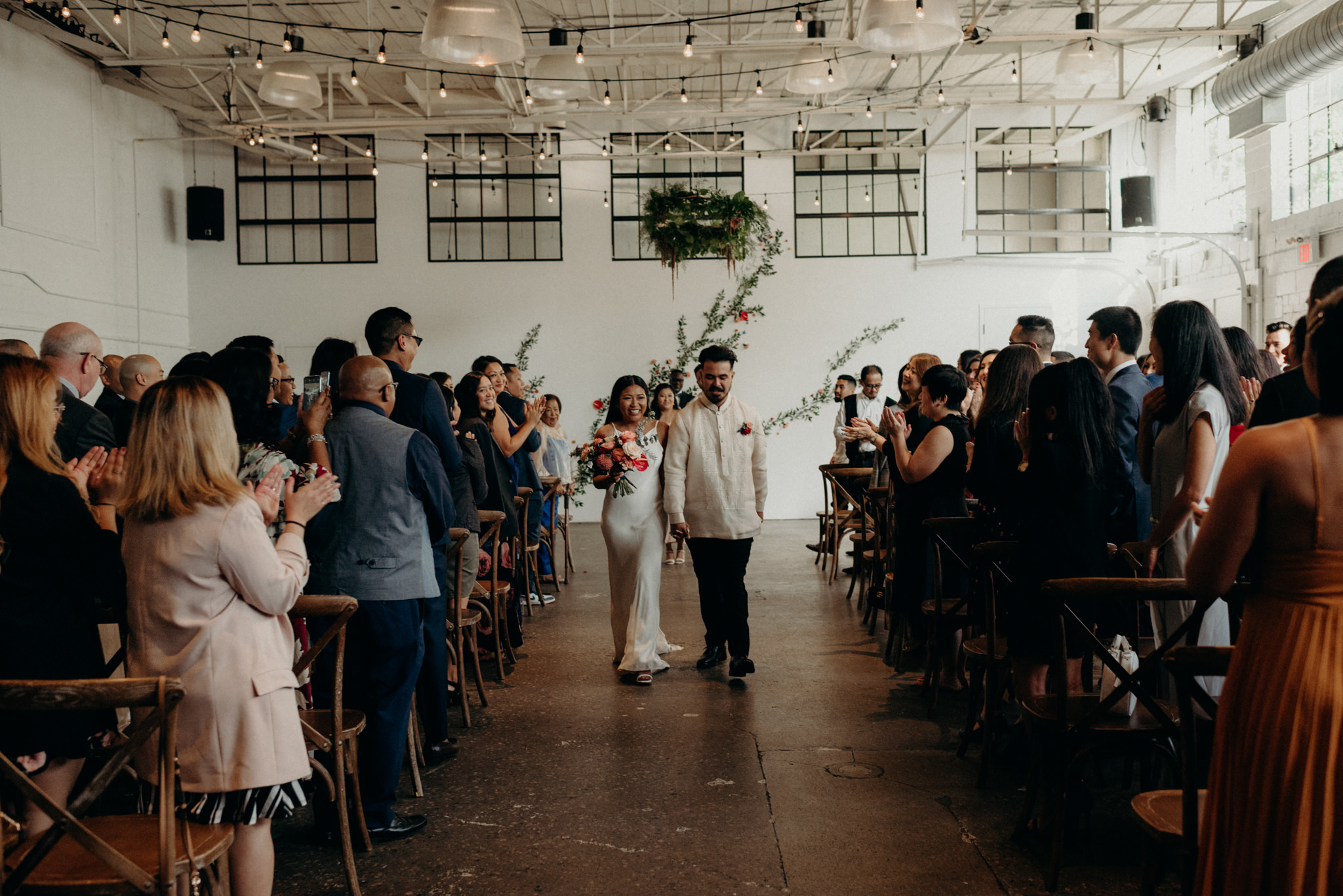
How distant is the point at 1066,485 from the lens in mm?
3414

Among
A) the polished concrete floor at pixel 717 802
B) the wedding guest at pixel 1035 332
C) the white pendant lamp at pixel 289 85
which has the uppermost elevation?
the white pendant lamp at pixel 289 85

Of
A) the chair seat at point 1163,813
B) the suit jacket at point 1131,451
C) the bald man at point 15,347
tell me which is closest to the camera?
the chair seat at point 1163,813

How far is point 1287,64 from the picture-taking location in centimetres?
842

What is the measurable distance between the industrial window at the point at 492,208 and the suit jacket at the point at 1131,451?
396 inches

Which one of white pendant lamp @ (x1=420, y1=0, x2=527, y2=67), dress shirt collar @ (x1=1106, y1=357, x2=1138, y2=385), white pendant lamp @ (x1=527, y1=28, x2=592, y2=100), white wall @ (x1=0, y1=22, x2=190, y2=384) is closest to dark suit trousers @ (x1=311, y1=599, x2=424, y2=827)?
white pendant lamp @ (x1=420, y1=0, x2=527, y2=67)

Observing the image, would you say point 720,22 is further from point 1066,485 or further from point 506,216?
point 1066,485

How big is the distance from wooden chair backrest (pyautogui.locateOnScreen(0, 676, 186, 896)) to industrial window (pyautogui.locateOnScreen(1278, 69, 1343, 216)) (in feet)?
34.5

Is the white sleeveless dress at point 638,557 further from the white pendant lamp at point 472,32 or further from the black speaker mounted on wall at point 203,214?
the black speaker mounted on wall at point 203,214

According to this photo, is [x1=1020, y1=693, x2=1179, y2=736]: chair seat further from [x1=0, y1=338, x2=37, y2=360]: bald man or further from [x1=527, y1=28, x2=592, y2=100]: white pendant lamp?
[x1=527, y1=28, x2=592, y2=100]: white pendant lamp

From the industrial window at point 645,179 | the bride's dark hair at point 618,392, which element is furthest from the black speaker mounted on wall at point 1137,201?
the bride's dark hair at point 618,392

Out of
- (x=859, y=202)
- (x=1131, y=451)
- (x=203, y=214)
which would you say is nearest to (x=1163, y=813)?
(x=1131, y=451)

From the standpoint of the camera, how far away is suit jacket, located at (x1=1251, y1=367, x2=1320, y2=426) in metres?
3.10

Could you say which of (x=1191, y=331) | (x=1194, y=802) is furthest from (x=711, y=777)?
(x=1191, y=331)

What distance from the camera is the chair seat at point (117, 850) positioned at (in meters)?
2.00
